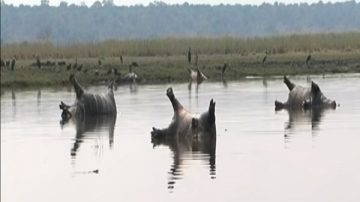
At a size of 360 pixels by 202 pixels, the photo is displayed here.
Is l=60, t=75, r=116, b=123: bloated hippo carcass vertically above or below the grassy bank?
below

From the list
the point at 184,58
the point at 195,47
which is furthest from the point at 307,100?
the point at 195,47

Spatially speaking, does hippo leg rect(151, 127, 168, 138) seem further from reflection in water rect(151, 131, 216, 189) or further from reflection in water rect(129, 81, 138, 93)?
reflection in water rect(129, 81, 138, 93)

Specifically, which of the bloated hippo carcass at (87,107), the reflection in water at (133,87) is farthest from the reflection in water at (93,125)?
the reflection in water at (133,87)

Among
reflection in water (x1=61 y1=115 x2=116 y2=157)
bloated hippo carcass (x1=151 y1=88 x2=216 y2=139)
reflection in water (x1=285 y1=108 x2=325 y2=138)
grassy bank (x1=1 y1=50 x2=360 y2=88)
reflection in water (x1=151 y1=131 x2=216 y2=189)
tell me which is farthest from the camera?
grassy bank (x1=1 y1=50 x2=360 y2=88)

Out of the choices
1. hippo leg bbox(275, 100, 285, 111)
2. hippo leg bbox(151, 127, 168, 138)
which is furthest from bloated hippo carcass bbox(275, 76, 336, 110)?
hippo leg bbox(151, 127, 168, 138)

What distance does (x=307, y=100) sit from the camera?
32188 mm

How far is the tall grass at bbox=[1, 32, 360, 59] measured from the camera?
80.1 metres

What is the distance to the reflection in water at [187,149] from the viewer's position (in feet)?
54.2

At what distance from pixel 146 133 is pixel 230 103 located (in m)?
11.5

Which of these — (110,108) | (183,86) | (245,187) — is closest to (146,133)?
(110,108)

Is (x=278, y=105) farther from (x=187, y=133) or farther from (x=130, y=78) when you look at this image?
(x=130, y=78)

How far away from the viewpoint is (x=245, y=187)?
14414 millimetres

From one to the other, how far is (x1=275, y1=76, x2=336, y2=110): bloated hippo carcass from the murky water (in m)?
0.39

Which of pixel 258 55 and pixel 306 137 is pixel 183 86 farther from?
pixel 258 55
